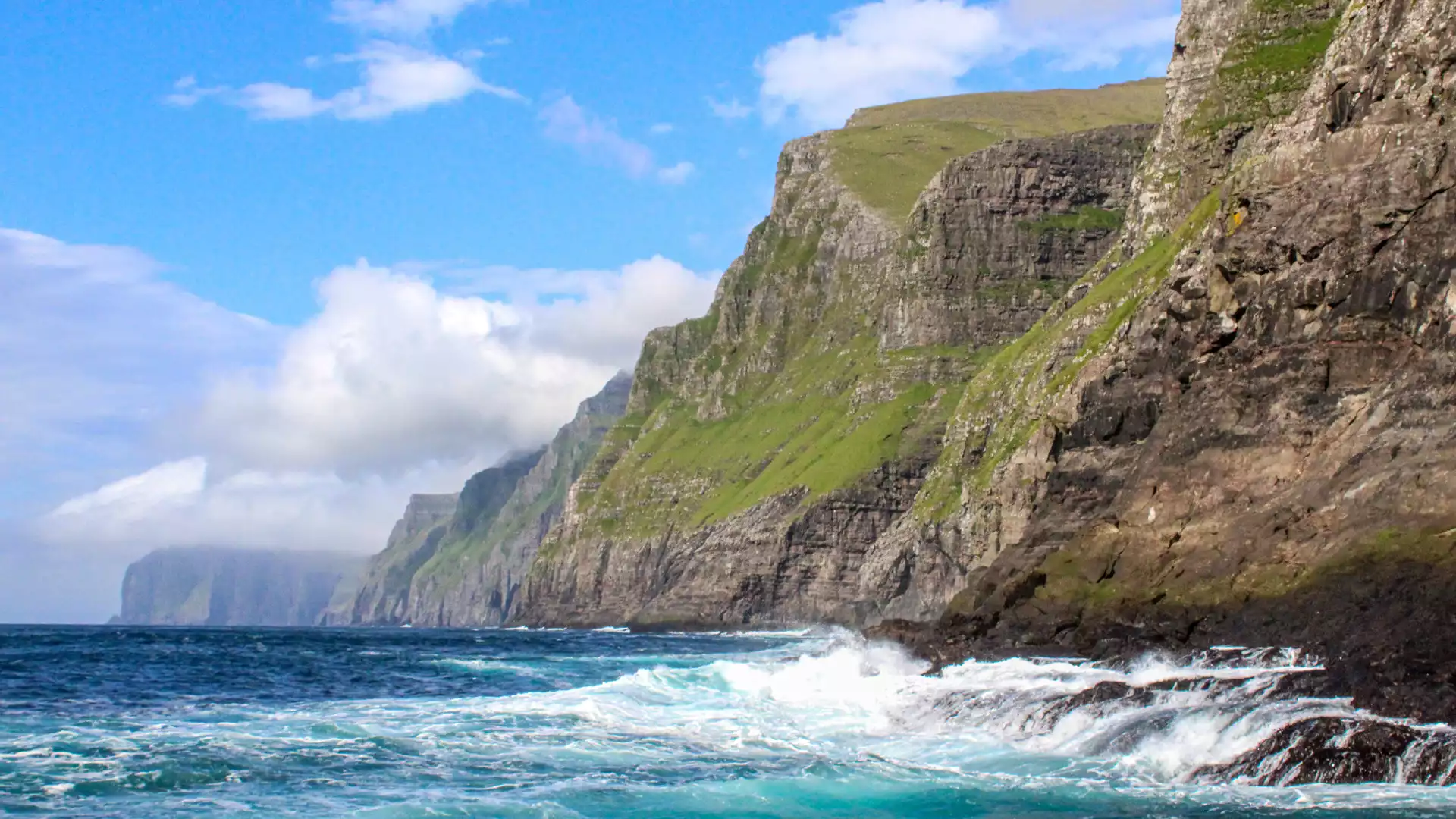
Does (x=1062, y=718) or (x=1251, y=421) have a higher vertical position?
(x=1251, y=421)

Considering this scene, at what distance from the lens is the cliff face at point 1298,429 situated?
1630 inches

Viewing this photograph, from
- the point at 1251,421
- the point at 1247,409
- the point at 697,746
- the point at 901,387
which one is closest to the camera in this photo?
the point at 697,746

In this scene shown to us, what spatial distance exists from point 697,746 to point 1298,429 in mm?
29630

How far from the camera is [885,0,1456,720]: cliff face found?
1630 inches

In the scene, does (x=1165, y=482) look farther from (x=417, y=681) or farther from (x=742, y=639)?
(x=742, y=639)

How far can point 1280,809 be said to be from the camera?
2470 centimetres

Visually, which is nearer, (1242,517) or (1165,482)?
(1242,517)

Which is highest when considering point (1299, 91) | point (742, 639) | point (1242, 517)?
point (1299, 91)

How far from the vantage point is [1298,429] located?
2101 inches

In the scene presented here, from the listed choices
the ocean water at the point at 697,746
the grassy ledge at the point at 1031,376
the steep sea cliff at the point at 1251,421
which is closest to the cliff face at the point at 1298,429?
the steep sea cliff at the point at 1251,421

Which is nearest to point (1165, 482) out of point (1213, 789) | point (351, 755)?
point (1213, 789)

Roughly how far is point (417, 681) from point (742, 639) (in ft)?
217

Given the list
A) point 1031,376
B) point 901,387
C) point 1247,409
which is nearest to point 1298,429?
point 1247,409

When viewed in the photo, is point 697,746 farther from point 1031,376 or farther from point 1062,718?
point 1031,376
